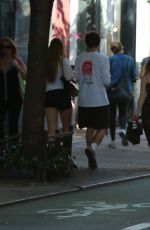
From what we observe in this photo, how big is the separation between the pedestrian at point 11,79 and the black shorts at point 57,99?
513 mm

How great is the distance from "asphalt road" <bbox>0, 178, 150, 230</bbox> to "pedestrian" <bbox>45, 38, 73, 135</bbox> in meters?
1.77

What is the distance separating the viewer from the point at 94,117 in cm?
1166

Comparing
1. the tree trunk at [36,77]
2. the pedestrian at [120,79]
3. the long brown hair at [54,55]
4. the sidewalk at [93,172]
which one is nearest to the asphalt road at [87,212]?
the sidewalk at [93,172]

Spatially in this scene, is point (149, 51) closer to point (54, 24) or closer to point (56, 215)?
point (54, 24)

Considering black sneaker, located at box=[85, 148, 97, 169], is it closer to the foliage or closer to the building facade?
the foliage

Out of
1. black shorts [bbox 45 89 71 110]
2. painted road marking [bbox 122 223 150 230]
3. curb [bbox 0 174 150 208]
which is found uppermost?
black shorts [bbox 45 89 71 110]

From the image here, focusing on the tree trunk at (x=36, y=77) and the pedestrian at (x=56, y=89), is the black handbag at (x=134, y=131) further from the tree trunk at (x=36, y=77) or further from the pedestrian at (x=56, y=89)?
the tree trunk at (x=36, y=77)

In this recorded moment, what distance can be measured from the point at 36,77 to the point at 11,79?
1.33m

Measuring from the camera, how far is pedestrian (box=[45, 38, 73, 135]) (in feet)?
37.0

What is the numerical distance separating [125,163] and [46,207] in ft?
12.7

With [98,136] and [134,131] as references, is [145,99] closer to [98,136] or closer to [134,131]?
[134,131]

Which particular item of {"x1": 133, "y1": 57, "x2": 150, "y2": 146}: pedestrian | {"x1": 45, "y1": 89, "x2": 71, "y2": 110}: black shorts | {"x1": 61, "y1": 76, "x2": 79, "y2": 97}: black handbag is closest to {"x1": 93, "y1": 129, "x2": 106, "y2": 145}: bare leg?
{"x1": 45, "y1": 89, "x2": 71, "y2": 110}: black shorts

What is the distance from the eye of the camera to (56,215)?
8227 mm

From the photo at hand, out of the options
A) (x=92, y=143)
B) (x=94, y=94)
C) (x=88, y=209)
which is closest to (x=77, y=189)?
(x=88, y=209)
